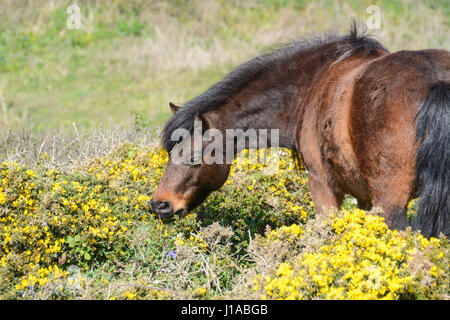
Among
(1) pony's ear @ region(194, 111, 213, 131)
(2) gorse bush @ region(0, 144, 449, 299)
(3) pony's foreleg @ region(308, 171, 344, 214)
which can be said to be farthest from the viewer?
(1) pony's ear @ region(194, 111, 213, 131)

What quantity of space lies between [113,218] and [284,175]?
2.17 m

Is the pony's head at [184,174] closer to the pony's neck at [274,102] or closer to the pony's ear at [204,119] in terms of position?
the pony's ear at [204,119]

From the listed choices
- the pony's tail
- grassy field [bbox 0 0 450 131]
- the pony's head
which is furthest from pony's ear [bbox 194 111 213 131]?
grassy field [bbox 0 0 450 131]

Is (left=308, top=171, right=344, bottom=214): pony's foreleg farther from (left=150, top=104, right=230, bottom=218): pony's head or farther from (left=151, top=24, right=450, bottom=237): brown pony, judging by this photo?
(left=150, top=104, right=230, bottom=218): pony's head

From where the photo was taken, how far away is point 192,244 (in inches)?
181

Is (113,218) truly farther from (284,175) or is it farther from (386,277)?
(386,277)

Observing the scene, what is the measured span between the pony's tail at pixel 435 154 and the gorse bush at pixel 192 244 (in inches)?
9.9

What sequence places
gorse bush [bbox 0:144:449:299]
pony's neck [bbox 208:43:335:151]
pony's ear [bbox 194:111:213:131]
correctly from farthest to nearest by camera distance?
pony's neck [bbox 208:43:335:151], pony's ear [bbox 194:111:213:131], gorse bush [bbox 0:144:449:299]

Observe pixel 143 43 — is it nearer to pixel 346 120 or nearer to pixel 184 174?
pixel 184 174

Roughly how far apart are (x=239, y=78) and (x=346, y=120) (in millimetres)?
1297

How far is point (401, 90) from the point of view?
3.57 m

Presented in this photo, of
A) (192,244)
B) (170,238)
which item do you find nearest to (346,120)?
(192,244)

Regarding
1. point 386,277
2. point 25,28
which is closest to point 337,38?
point 386,277

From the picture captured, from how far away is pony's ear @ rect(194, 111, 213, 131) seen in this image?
457 cm
